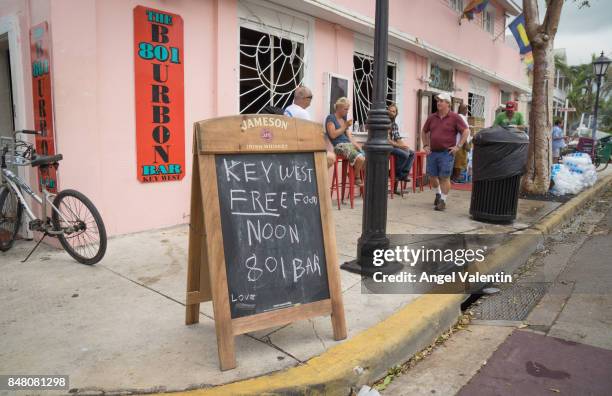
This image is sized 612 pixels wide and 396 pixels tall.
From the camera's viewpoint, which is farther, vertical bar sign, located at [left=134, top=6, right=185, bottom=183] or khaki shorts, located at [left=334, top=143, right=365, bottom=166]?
khaki shorts, located at [left=334, top=143, right=365, bottom=166]

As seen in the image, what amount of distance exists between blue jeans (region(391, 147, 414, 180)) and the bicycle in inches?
207

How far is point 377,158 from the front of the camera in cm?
360

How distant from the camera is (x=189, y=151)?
5211 mm

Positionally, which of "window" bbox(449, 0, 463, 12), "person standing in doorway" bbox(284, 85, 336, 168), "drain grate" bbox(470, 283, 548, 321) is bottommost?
"drain grate" bbox(470, 283, 548, 321)

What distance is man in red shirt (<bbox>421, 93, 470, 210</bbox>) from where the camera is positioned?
639cm

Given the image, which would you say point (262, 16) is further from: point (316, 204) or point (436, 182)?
point (316, 204)

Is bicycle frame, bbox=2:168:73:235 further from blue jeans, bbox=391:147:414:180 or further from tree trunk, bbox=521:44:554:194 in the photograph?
tree trunk, bbox=521:44:554:194

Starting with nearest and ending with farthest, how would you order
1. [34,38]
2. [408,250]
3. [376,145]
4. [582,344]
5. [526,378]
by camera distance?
1. [526,378]
2. [582,344]
3. [376,145]
4. [34,38]
5. [408,250]

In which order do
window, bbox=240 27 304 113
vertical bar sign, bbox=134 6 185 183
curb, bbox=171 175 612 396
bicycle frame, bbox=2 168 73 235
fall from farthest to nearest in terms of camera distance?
1. window, bbox=240 27 304 113
2. vertical bar sign, bbox=134 6 185 183
3. bicycle frame, bbox=2 168 73 235
4. curb, bbox=171 175 612 396

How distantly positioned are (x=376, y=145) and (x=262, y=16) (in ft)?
11.5

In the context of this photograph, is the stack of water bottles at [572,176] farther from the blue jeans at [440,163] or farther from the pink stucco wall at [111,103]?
the pink stucco wall at [111,103]

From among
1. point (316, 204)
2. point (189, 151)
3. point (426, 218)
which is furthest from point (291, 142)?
point (426, 218)

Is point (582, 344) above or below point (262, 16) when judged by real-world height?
below

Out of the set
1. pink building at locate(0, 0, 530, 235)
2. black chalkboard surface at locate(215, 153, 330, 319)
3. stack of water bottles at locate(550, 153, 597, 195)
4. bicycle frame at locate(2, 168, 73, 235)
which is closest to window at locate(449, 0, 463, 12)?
pink building at locate(0, 0, 530, 235)
